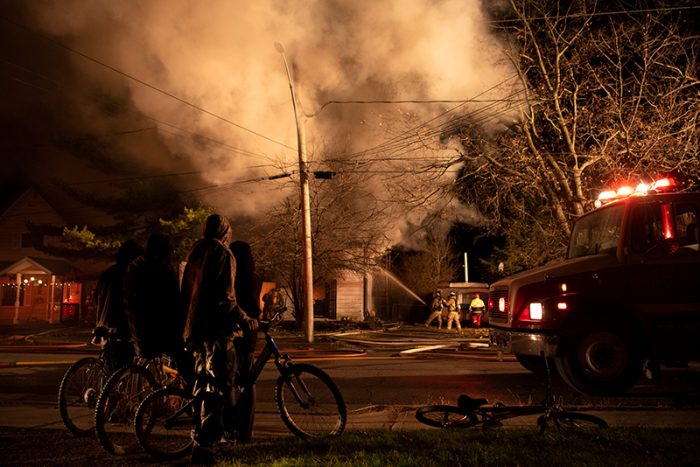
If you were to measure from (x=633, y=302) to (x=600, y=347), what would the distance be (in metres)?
0.60

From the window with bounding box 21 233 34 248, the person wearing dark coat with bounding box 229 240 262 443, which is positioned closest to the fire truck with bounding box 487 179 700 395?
the person wearing dark coat with bounding box 229 240 262 443

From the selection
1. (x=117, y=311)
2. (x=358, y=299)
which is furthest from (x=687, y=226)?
(x=358, y=299)

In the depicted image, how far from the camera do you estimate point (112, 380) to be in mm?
4922

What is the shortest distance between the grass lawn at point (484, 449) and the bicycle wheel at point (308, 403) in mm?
144

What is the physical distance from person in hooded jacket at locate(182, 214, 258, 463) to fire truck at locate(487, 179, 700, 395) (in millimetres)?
3503

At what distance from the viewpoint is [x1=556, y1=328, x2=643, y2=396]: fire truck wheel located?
6469 mm

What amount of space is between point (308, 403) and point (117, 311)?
2301 millimetres

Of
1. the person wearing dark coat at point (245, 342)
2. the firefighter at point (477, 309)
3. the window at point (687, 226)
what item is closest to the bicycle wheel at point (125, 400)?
the person wearing dark coat at point (245, 342)

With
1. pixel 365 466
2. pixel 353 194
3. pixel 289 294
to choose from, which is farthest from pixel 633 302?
pixel 289 294

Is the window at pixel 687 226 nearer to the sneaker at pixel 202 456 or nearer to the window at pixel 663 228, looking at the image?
the window at pixel 663 228

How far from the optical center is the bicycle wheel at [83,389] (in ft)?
18.6

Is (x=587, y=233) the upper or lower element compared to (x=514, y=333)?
upper

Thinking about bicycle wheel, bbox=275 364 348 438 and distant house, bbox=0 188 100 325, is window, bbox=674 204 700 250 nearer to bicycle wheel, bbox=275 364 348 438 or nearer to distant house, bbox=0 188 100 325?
bicycle wheel, bbox=275 364 348 438

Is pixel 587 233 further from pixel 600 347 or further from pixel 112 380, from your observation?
pixel 112 380
